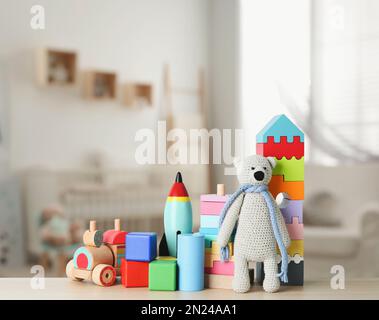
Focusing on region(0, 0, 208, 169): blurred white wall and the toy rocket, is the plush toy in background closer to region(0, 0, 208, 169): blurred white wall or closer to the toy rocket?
the toy rocket

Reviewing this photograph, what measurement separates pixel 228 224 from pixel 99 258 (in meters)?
0.23

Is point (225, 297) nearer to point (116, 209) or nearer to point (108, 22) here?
point (116, 209)

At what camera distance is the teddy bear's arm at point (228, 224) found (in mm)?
815

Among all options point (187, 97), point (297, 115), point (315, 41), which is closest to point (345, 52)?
point (315, 41)

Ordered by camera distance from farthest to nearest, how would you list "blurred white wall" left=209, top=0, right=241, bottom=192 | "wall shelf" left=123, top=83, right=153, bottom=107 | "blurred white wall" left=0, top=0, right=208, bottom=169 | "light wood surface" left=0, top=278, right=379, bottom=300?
"blurred white wall" left=209, top=0, right=241, bottom=192
"wall shelf" left=123, top=83, right=153, bottom=107
"blurred white wall" left=0, top=0, right=208, bottom=169
"light wood surface" left=0, top=278, right=379, bottom=300

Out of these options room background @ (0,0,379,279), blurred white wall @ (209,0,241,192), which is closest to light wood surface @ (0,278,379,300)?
room background @ (0,0,379,279)

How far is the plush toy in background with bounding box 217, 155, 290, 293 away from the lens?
80 cm

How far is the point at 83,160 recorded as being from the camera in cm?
331

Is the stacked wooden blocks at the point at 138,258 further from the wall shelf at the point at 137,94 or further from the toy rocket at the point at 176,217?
the wall shelf at the point at 137,94

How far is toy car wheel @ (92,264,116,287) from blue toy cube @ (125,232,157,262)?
0.15 ft

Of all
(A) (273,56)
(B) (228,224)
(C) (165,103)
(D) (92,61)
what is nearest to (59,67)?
(D) (92,61)

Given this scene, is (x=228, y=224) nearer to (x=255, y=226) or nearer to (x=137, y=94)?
(x=255, y=226)
